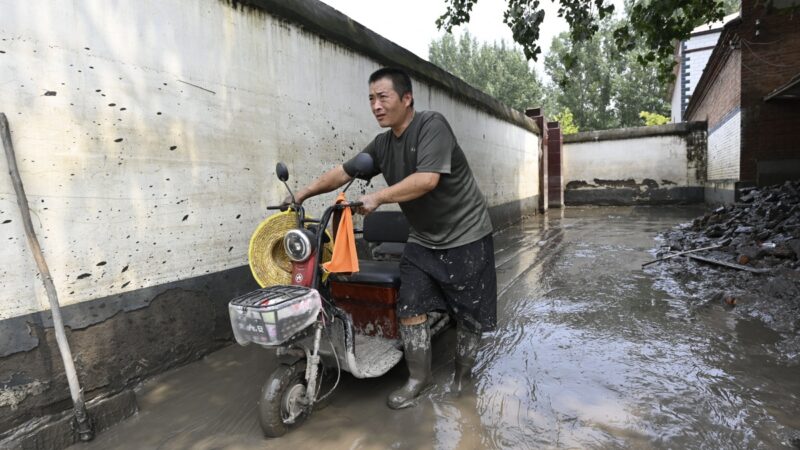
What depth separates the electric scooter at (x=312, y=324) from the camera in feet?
6.70

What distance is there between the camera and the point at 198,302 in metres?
3.34

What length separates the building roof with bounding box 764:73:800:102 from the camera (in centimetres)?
728

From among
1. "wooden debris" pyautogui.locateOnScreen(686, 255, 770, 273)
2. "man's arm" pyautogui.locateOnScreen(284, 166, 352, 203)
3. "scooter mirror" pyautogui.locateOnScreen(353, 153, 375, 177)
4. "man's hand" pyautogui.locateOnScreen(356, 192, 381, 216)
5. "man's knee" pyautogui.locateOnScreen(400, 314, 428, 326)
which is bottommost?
"wooden debris" pyautogui.locateOnScreen(686, 255, 770, 273)

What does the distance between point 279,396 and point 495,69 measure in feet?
135

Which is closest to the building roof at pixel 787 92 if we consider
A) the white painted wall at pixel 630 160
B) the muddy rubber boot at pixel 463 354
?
the white painted wall at pixel 630 160

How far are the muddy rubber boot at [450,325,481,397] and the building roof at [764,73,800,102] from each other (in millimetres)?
7457

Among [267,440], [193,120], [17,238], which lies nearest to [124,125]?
[193,120]

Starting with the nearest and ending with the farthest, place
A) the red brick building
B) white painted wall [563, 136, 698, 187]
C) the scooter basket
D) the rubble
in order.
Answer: the scooter basket → the rubble → the red brick building → white painted wall [563, 136, 698, 187]

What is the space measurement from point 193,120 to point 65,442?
2.10 m

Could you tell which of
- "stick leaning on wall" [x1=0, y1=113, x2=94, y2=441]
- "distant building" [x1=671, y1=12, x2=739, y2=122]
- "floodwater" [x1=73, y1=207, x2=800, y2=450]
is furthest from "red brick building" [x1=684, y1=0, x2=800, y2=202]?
"distant building" [x1=671, y1=12, x2=739, y2=122]

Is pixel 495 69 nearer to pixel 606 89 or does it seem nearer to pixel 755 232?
pixel 606 89

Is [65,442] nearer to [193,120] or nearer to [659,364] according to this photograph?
[193,120]

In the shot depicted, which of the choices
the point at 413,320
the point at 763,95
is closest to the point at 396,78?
the point at 413,320

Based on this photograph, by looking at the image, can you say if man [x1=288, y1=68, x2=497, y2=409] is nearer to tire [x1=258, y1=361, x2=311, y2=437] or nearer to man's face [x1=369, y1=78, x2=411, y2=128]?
man's face [x1=369, y1=78, x2=411, y2=128]
